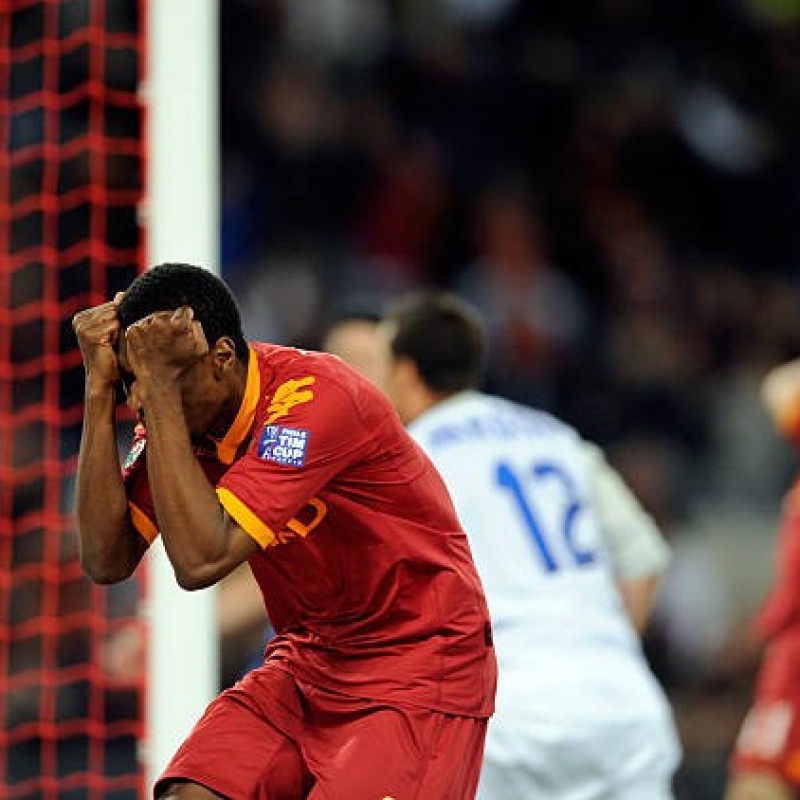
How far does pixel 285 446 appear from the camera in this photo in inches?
135

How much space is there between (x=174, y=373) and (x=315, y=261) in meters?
6.11

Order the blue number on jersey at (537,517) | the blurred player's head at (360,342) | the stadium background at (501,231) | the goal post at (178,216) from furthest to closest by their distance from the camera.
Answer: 1. the stadium background at (501,231)
2. the blurred player's head at (360,342)
3. the goal post at (178,216)
4. the blue number on jersey at (537,517)

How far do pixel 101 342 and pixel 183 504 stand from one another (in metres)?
0.39

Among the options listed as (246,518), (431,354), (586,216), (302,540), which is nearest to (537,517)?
(431,354)

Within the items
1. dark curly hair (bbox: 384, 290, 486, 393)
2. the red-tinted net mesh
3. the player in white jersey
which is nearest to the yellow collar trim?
the player in white jersey

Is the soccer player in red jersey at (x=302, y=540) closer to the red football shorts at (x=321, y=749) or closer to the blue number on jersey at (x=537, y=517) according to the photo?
the red football shorts at (x=321, y=749)

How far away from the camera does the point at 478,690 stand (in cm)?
370

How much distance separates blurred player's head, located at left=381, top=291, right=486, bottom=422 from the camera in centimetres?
515

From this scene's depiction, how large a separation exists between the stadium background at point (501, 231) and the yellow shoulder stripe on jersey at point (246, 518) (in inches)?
156

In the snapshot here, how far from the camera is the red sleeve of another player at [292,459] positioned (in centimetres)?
339

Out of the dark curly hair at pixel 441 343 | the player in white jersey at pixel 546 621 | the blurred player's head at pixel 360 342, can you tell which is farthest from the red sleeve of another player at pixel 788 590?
the blurred player's head at pixel 360 342

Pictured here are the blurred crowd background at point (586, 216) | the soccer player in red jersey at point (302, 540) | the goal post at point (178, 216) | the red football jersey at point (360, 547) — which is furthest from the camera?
the blurred crowd background at point (586, 216)

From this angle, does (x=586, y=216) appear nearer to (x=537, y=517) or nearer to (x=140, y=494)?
(x=537, y=517)

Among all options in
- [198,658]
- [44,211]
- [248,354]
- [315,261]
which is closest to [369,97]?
[315,261]
